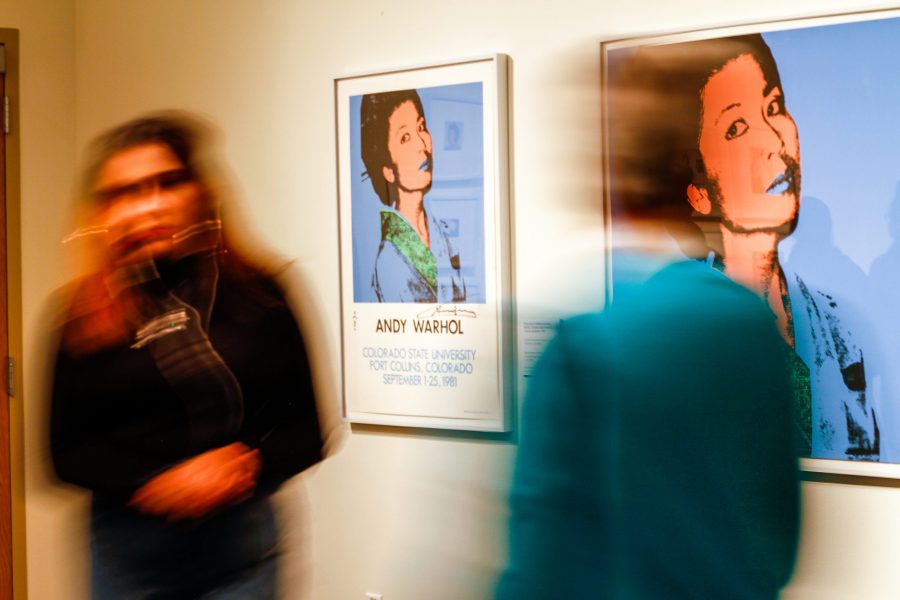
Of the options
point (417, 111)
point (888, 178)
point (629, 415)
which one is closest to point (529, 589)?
point (629, 415)

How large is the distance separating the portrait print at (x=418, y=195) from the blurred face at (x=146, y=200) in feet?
2.87

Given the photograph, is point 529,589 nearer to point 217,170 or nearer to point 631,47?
point 217,170

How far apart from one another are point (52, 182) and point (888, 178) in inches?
89.5

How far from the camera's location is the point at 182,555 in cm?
122

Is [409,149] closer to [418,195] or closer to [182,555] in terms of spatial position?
[418,195]

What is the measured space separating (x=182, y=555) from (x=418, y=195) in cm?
106

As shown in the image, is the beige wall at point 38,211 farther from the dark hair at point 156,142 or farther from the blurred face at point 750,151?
the blurred face at point 750,151

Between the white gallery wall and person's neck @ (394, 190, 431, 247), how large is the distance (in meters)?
0.22

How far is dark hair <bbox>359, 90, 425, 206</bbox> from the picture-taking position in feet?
6.63

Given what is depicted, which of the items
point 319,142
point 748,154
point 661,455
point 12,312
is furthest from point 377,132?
point 661,455

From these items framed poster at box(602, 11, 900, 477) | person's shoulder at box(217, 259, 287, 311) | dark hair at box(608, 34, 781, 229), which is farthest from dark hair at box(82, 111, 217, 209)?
framed poster at box(602, 11, 900, 477)

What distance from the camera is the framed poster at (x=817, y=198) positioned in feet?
5.13

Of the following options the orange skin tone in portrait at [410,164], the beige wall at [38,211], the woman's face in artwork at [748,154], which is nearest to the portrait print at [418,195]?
the orange skin tone in portrait at [410,164]

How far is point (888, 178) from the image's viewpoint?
5.12 feet
